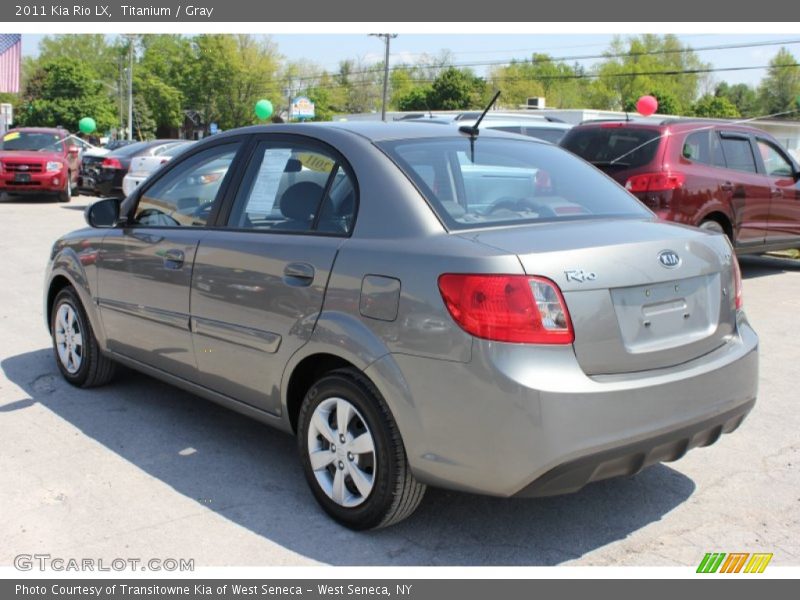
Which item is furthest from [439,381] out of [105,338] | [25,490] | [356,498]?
[105,338]

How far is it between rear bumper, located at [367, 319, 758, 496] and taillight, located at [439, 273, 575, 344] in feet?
0.16

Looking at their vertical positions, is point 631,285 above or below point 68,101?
below

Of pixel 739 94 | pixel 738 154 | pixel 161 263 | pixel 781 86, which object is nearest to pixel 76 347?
pixel 161 263

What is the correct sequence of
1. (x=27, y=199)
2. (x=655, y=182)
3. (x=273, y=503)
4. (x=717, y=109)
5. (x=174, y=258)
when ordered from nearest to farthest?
(x=273, y=503), (x=174, y=258), (x=655, y=182), (x=27, y=199), (x=717, y=109)

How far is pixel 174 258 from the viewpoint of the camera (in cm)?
453

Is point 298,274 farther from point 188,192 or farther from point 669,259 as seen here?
point 669,259

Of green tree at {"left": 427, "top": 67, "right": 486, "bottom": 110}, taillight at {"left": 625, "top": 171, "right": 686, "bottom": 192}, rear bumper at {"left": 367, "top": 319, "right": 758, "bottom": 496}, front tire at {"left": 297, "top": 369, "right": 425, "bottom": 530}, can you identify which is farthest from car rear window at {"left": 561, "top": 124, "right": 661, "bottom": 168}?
green tree at {"left": 427, "top": 67, "right": 486, "bottom": 110}

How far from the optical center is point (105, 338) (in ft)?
17.3

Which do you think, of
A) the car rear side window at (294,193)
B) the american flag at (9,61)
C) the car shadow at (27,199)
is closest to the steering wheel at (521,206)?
the car rear side window at (294,193)

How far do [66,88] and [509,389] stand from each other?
262 feet

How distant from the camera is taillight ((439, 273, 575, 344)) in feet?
9.86

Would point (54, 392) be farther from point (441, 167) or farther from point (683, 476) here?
point (683, 476)

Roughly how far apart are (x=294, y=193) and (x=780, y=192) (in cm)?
772

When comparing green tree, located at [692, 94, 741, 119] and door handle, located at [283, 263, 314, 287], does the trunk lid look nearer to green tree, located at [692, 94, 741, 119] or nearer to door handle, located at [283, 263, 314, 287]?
door handle, located at [283, 263, 314, 287]
